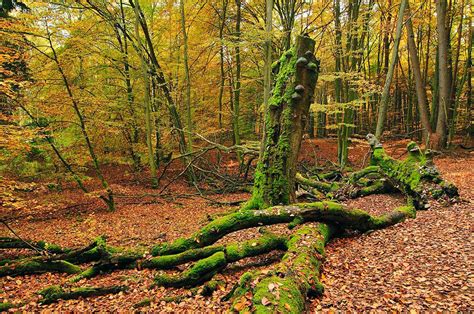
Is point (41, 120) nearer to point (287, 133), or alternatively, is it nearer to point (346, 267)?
point (287, 133)

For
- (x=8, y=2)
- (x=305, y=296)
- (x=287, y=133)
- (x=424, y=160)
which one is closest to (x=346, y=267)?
(x=305, y=296)

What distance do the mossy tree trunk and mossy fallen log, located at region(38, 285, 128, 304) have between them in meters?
2.84

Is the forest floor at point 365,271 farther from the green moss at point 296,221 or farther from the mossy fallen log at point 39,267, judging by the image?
the green moss at point 296,221

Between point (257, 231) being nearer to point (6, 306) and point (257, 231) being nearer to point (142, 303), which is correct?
point (142, 303)

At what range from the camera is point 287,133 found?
5.86 m

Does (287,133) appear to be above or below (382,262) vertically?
above

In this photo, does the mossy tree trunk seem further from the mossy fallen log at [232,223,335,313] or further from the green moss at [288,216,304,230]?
the mossy fallen log at [232,223,335,313]

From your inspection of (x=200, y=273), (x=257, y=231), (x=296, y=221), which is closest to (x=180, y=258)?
(x=200, y=273)

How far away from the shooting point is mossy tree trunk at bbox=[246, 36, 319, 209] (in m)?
5.82

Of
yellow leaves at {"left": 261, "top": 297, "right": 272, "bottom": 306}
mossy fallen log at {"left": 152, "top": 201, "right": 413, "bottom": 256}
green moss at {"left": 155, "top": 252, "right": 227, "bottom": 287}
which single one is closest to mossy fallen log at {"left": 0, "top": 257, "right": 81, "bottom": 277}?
mossy fallen log at {"left": 152, "top": 201, "right": 413, "bottom": 256}

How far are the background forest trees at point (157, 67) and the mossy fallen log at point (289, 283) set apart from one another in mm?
5724

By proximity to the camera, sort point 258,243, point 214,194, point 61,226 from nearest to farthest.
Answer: point 258,243 < point 61,226 < point 214,194

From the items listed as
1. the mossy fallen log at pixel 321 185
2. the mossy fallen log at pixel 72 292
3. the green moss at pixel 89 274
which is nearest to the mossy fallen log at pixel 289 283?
the mossy fallen log at pixel 72 292

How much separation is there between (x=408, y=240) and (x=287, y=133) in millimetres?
2837
